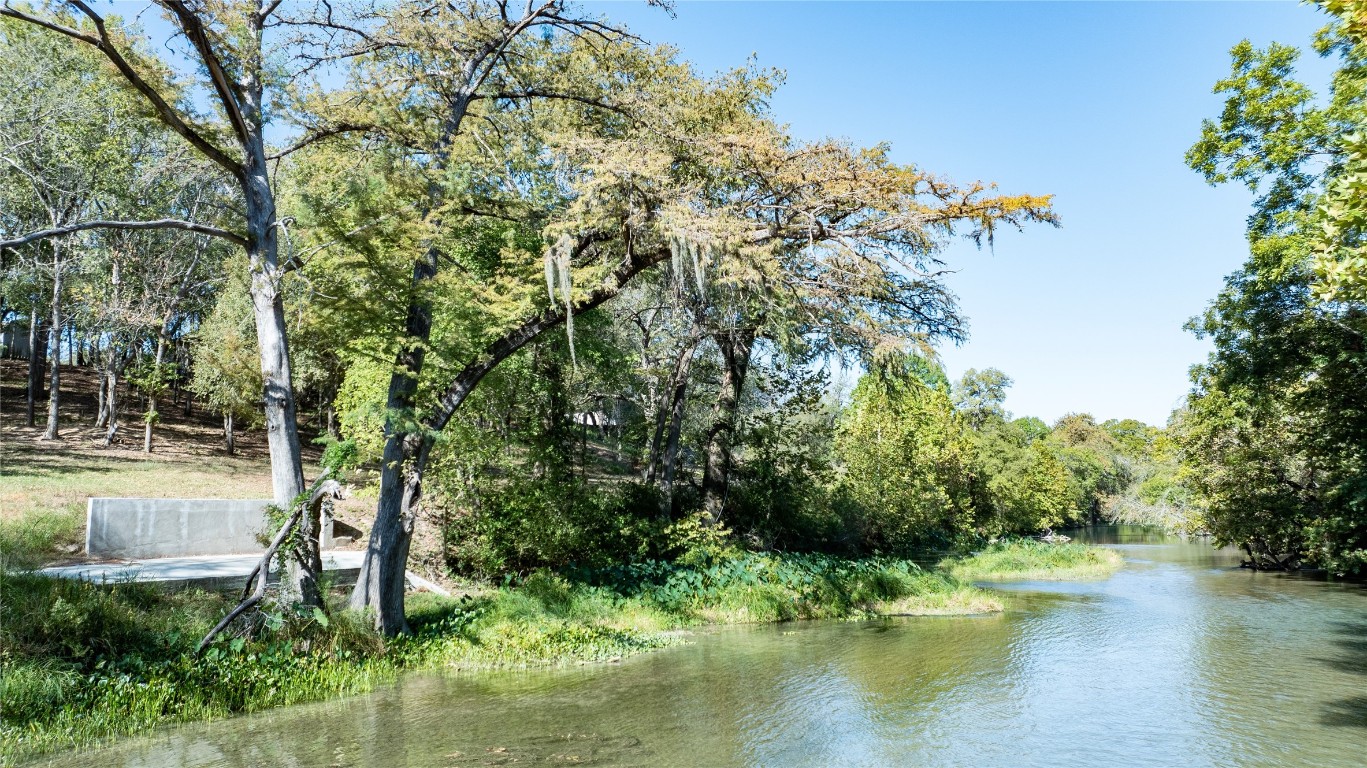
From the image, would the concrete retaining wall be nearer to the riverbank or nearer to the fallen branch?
the fallen branch

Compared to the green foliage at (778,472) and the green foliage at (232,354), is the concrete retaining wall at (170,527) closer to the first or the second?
the green foliage at (232,354)

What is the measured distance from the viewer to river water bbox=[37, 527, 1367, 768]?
7.25 meters

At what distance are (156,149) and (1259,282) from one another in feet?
93.4

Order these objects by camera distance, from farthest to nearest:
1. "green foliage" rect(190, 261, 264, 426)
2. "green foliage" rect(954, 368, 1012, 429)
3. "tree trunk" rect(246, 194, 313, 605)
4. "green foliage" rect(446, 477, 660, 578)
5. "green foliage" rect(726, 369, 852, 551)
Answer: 1. "green foliage" rect(954, 368, 1012, 429)
2. "green foliage" rect(190, 261, 264, 426)
3. "green foliage" rect(726, 369, 852, 551)
4. "green foliage" rect(446, 477, 660, 578)
5. "tree trunk" rect(246, 194, 313, 605)

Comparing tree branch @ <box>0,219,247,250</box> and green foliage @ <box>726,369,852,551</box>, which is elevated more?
tree branch @ <box>0,219,247,250</box>

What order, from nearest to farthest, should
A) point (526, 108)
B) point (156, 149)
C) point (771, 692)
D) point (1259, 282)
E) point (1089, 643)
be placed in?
point (771, 692) < point (1089, 643) < point (526, 108) < point (1259, 282) < point (156, 149)

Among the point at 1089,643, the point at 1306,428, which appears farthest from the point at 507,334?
the point at 1306,428

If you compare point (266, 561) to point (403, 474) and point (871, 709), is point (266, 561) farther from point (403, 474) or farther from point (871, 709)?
point (871, 709)

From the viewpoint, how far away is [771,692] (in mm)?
9711

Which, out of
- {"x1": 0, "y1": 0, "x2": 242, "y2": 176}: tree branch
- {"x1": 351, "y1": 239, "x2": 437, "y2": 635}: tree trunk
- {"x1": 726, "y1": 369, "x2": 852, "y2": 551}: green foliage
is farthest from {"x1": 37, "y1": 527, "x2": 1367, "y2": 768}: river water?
{"x1": 0, "y1": 0, "x2": 242, "y2": 176}: tree branch

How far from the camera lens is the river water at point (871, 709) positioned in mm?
7246

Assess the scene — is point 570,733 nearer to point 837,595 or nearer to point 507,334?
point 507,334

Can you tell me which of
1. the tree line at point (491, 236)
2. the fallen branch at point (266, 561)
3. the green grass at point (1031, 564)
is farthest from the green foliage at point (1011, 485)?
the fallen branch at point (266, 561)

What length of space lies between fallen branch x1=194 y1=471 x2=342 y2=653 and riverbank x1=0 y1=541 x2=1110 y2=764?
249 millimetres
